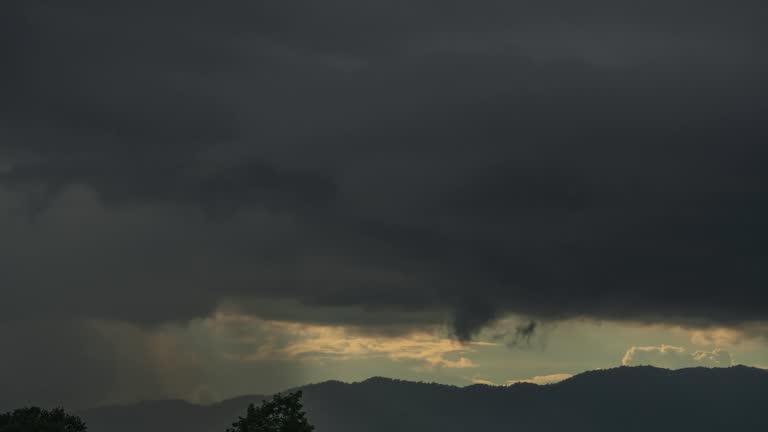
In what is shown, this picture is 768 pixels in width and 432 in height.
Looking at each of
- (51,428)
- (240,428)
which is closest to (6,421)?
(51,428)

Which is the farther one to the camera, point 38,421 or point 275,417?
point 38,421

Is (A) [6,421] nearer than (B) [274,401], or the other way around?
(B) [274,401]

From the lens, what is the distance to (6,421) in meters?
155

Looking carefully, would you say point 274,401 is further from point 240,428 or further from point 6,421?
point 6,421

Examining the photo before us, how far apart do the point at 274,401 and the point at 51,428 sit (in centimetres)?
3823

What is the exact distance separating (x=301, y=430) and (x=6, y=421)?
5290 centimetres

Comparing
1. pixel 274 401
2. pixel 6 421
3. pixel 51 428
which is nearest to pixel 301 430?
pixel 274 401

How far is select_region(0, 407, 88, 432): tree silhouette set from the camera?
483 ft

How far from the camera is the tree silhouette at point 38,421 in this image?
147250 mm

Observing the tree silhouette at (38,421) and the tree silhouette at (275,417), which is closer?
the tree silhouette at (275,417)

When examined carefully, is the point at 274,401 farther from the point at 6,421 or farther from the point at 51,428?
the point at 6,421

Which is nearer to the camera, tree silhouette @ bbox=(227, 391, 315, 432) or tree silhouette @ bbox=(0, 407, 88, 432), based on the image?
tree silhouette @ bbox=(227, 391, 315, 432)

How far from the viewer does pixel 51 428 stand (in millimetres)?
149500

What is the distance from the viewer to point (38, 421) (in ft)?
497
